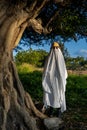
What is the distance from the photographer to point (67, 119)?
13.2 meters

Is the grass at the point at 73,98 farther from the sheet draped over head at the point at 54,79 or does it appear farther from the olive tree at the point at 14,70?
the olive tree at the point at 14,70

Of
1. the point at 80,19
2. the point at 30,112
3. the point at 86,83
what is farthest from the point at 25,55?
the point at 30,112

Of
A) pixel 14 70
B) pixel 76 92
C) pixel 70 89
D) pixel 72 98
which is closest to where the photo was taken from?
pixel 14 70

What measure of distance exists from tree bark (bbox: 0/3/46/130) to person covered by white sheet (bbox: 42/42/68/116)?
1004mm

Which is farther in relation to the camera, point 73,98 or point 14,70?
point 73,98

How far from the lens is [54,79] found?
1308 centimetres

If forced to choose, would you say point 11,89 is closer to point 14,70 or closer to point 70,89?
point 14,70

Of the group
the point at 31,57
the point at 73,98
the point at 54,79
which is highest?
the point at 54,79

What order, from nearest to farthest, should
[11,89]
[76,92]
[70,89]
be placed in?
[11,89]
[76,92]
[70,89]

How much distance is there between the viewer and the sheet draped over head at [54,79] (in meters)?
12.9

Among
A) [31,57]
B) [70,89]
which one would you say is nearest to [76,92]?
[70,89]

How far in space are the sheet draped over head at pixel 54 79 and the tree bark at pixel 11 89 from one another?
1015 mm

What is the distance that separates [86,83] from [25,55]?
30.6 m

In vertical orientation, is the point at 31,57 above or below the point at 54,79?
below
